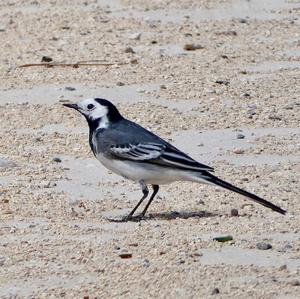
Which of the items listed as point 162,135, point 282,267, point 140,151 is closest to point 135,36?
point 162,135

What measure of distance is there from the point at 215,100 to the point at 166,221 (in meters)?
3.12

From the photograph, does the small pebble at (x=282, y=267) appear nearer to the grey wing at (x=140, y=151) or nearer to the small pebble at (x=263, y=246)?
the small pebble at (x=263, y=246)

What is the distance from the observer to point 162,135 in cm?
1188

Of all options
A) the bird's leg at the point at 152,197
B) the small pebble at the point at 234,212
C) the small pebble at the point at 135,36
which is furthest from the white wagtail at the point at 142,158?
the small pebble at the point at 135,36

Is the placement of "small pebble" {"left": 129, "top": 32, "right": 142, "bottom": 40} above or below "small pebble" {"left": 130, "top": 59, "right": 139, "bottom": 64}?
below

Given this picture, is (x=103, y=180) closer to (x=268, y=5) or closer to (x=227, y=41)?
(x=227, y=41)

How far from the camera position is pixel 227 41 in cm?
1447

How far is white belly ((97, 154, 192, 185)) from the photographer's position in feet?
32.8

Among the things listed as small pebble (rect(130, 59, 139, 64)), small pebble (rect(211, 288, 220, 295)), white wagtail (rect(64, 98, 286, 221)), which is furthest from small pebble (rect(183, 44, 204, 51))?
small pebble (rect(211, 288, 220, 295))

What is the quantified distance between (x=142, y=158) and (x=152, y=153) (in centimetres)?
8

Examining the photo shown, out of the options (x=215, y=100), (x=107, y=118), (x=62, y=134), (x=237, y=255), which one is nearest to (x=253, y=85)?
(x=215, y=100)

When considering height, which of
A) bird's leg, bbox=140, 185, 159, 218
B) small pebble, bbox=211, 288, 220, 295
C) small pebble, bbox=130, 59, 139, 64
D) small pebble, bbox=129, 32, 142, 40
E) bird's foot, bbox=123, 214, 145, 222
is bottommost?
small pebble, bbox=129, 32, 142, 40

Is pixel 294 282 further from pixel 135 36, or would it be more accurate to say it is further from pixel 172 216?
pixel 135 36

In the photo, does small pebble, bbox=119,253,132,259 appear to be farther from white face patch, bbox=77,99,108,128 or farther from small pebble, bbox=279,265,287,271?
white face patch, bbox=77,99,108,128
